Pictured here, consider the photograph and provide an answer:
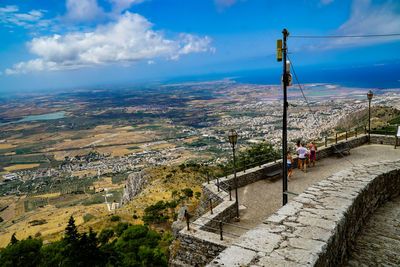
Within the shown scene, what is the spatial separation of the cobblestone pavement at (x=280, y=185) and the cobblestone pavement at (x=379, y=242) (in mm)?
3424

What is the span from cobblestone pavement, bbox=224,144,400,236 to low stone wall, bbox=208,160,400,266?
328 centimetres

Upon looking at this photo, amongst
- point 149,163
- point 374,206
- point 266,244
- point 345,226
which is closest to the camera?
point 266,244

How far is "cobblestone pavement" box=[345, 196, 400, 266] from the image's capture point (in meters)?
3.58

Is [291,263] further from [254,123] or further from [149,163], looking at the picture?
[254,123]

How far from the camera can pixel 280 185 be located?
1002 centimetres

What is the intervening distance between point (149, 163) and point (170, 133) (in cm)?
4118

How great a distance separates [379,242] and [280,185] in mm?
5991

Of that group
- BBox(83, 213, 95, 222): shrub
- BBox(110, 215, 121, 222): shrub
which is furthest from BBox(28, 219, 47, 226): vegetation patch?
BBox(110, 215, 121, 222): shrub

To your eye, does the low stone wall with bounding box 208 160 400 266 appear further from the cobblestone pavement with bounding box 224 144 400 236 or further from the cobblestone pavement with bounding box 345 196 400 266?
the cobblestone pavement with bounding box 224 144 400 236

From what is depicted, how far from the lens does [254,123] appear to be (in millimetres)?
97812

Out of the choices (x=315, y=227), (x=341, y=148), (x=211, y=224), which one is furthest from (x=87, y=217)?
(x=315, y=227)

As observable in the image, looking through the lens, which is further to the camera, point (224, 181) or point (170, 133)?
point (170, 133)

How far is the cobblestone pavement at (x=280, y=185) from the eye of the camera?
8.02 metres

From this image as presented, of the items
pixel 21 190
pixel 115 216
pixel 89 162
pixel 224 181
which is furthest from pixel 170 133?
pixel 224 181
